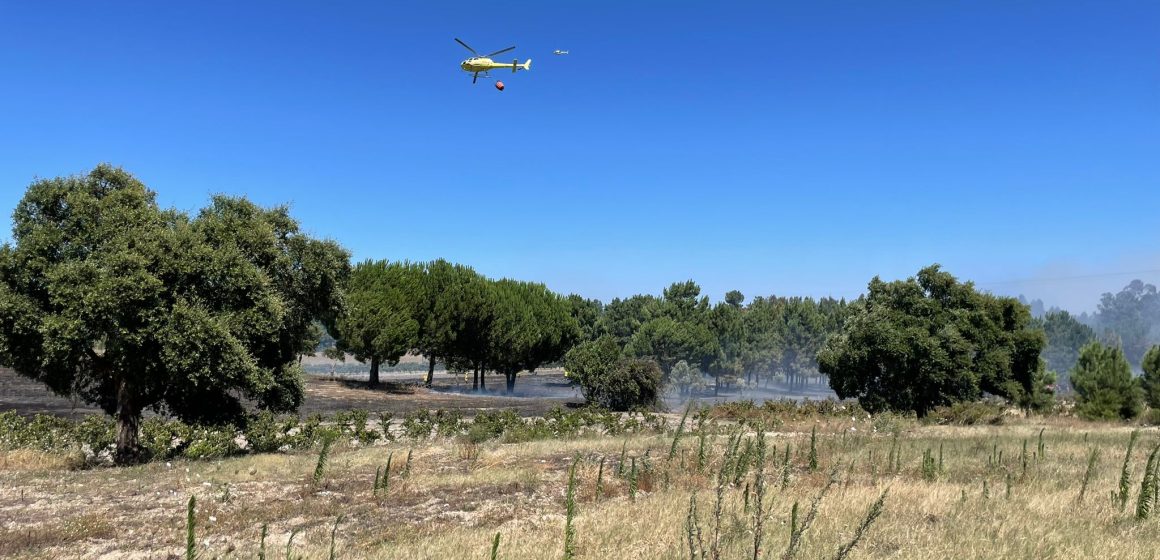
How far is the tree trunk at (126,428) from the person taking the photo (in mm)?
18062

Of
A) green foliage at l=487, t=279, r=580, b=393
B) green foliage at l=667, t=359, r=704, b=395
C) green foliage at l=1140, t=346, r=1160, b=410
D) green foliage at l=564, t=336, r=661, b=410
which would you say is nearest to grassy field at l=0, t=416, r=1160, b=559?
green foliage at l=1140, t=346, r=1160, b=410

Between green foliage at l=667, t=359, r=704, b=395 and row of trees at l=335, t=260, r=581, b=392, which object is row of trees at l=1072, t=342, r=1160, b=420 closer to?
row of trees at l=335, t=260, r=581, b=392

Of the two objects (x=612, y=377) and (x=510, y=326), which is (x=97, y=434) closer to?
(x=612, y=377)

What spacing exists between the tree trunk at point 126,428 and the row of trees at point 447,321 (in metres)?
34.2

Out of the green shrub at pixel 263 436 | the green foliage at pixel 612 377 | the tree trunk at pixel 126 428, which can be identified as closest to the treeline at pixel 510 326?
the green foliage at pixel 612 377

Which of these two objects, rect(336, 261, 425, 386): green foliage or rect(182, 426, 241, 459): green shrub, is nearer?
rect(182, 426, 241, 459): green shrub

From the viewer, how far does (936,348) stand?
33.6m

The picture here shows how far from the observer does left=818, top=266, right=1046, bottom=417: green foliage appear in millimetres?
34000

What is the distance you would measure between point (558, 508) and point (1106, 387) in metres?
36.5

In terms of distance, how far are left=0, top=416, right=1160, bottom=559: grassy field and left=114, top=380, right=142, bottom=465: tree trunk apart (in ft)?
4.76

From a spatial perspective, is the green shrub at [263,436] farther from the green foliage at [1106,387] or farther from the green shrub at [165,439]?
the green foliage at [1106,387]

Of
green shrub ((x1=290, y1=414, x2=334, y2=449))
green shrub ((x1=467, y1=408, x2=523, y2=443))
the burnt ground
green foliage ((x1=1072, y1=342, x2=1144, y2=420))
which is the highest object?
green foliage ((x1=1072, y1=342, x2=1144, y2=420))

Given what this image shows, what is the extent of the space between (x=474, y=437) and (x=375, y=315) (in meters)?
38.0

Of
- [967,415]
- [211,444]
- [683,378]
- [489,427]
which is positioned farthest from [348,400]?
[683,378]
